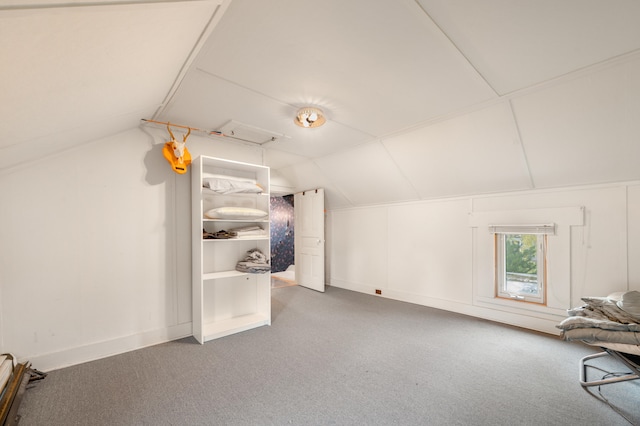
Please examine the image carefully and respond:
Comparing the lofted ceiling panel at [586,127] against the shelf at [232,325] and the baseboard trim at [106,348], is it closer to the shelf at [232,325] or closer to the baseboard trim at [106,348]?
the shelf at [232,325]

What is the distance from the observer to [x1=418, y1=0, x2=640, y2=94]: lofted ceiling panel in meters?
1.29

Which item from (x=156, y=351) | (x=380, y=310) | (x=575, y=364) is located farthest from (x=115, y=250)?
(x=575, y=364)

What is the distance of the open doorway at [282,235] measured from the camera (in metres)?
6.62

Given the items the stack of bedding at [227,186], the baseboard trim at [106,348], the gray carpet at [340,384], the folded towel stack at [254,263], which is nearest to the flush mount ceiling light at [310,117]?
the stack of bedding at [227,186]

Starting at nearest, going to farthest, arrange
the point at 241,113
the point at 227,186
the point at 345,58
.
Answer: the point at 345,58, the point at 241,113, the point at 227,186

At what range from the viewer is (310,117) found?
243cm

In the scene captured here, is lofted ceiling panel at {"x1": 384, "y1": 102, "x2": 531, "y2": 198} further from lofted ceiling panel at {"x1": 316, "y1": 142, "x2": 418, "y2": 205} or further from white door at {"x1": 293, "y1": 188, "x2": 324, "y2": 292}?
white door at {"x1": 293, "y1": 188, "x2": 324, "y2": 292}

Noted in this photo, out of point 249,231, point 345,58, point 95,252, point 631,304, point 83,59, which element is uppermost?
point 345,58

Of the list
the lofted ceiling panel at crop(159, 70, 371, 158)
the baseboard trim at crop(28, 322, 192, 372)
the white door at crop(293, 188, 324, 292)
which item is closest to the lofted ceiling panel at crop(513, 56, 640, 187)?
the lofted ceiling panel at crop(159, 70, 371, 158)

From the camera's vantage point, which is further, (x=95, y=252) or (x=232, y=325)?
(x=232, y=325)

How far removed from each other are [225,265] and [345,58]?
2559mm

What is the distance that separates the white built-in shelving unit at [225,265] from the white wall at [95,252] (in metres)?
0.19

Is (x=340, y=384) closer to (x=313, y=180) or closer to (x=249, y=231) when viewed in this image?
(x=249, y=231)

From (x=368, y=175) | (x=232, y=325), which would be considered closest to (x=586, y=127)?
(x=368, y=175)
